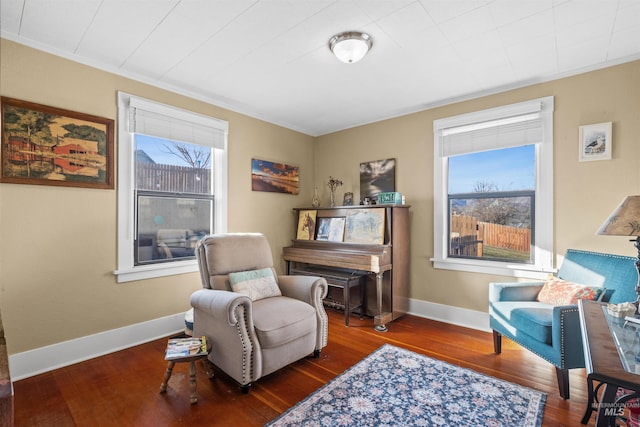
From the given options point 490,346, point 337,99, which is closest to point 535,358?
point 490,346

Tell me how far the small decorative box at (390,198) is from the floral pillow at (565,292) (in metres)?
1.64

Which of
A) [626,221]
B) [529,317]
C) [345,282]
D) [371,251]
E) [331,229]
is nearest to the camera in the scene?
[626,221]

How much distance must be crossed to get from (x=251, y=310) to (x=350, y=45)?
205cm

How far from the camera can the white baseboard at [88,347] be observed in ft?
7.41

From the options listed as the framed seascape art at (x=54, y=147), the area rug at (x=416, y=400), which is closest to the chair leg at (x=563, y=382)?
the area rug at (x=416, y=400)

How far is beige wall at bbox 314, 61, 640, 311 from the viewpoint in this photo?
8.27 feet

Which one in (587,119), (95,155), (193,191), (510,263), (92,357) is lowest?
(92,357)

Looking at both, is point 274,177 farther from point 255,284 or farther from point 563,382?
point 563,382

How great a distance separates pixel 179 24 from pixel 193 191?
5.65ft

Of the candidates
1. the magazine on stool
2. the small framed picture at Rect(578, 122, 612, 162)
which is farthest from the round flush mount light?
the magazine on stool

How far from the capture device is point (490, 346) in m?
2.79

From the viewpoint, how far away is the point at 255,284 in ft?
8.55

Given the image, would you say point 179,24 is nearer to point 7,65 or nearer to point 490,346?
point 7,65

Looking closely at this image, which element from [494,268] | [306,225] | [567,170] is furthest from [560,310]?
[306,225]
